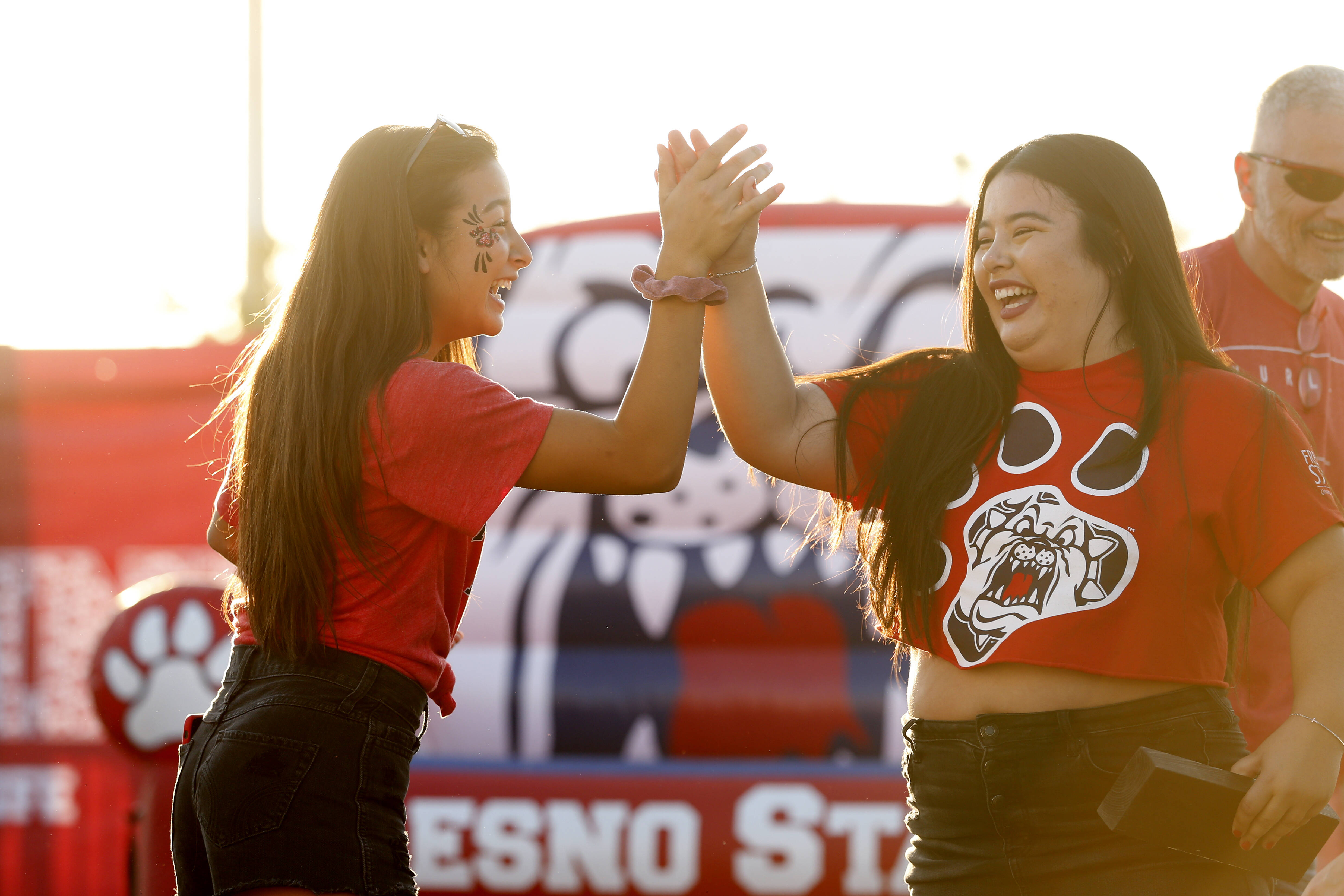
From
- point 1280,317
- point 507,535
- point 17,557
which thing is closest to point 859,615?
point 507,535

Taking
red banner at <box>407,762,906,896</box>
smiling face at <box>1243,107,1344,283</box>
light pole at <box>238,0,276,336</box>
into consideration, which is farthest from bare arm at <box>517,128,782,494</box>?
light pole at <box>238,0,276,336</box>

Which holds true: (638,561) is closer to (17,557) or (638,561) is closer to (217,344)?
(217,344)

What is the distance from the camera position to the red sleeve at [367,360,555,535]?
1564mm

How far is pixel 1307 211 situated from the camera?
8.03ft

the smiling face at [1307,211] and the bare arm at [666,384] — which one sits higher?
the smiling face at [1307,211]

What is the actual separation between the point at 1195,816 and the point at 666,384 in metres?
0.84

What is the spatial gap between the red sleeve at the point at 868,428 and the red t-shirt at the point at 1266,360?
667mm

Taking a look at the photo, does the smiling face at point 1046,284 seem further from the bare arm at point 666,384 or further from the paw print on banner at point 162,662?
the paw print on banner at point 162,662

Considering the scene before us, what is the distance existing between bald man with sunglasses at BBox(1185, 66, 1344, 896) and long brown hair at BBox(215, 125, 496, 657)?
1.43 m

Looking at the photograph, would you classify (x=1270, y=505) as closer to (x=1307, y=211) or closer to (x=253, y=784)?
(x=1307, y=211)

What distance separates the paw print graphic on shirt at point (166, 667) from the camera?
351 cm

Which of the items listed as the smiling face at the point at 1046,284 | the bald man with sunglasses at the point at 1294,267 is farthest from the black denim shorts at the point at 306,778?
the bald man with sunglasses at the point at 1294,267

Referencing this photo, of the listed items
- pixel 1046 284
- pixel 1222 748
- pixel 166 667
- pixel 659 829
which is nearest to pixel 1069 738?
pixel 1222 748

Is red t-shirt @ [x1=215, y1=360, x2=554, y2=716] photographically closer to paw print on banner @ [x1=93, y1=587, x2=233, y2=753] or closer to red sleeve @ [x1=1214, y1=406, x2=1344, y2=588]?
red sleeve @ [x1=1214, y1=406, x2=1344, y2=588]
